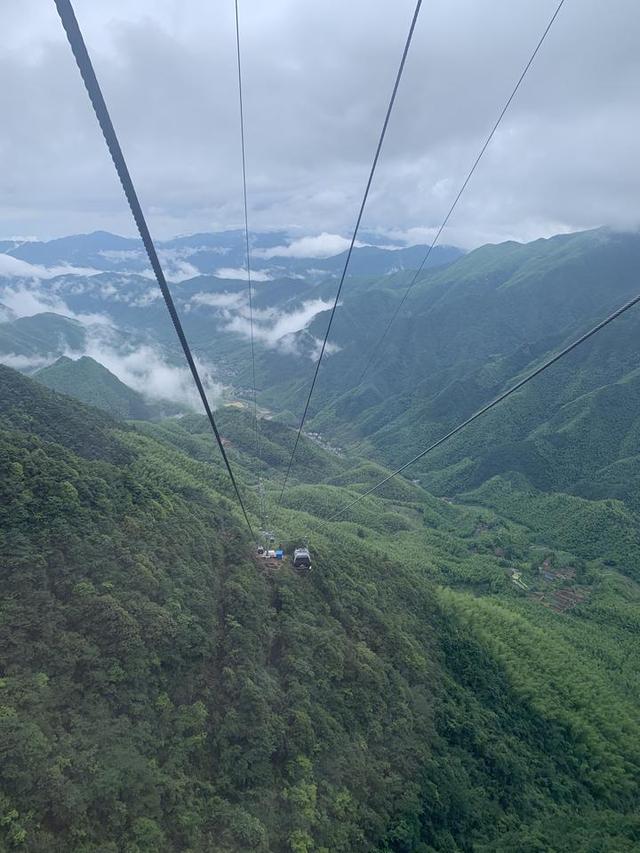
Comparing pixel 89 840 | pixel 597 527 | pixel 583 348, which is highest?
pixel 583 348

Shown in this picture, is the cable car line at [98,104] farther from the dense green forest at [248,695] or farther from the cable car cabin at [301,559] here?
the cable car cabin at [301,559]

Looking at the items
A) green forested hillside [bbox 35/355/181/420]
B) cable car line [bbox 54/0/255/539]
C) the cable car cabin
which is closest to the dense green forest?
the cable car cabin

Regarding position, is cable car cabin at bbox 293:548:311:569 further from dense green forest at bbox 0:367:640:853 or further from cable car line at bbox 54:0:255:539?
cable car line at bbox 54:0:255:539

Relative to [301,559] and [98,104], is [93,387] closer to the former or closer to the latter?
[301,559]

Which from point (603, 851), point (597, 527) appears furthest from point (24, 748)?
point (597, 527)

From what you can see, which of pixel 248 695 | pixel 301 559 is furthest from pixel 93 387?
pixel 248 695

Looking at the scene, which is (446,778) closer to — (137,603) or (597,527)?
(137,603)
